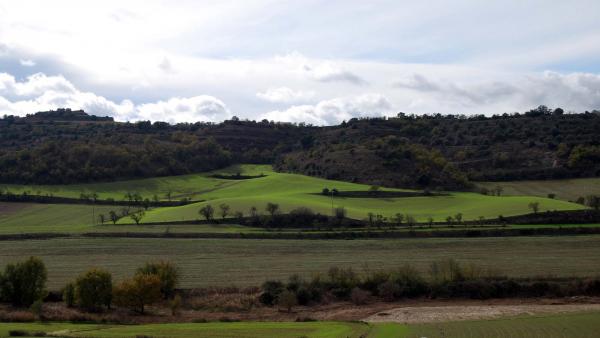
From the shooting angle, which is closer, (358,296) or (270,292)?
(358,296)

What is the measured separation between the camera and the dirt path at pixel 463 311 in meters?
50.0

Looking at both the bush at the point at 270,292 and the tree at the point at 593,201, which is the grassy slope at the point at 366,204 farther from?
the bush at the point at 270,292

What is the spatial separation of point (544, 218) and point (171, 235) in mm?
56242

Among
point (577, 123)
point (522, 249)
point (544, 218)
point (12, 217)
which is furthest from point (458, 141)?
point (12, 217)

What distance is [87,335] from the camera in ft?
137

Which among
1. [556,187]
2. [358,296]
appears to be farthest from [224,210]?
[556,187]

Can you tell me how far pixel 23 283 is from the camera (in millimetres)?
57875

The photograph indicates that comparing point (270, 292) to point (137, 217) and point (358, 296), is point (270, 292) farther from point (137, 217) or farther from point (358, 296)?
point (137, 217)

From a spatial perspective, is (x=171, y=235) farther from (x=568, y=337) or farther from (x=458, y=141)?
(x=458, y=141)

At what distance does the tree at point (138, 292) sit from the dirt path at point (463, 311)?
60.4 feet

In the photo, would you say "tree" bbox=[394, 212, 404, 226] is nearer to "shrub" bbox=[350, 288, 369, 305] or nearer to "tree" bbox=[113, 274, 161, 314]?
"shrub" bbox=[350, 288, 369, 305]

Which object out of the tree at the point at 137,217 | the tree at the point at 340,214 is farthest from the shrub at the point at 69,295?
the tree at the point at 340,214

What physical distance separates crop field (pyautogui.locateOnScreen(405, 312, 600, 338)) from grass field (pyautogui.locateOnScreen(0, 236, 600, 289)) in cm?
1883

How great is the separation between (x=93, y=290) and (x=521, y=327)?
1367 inches
